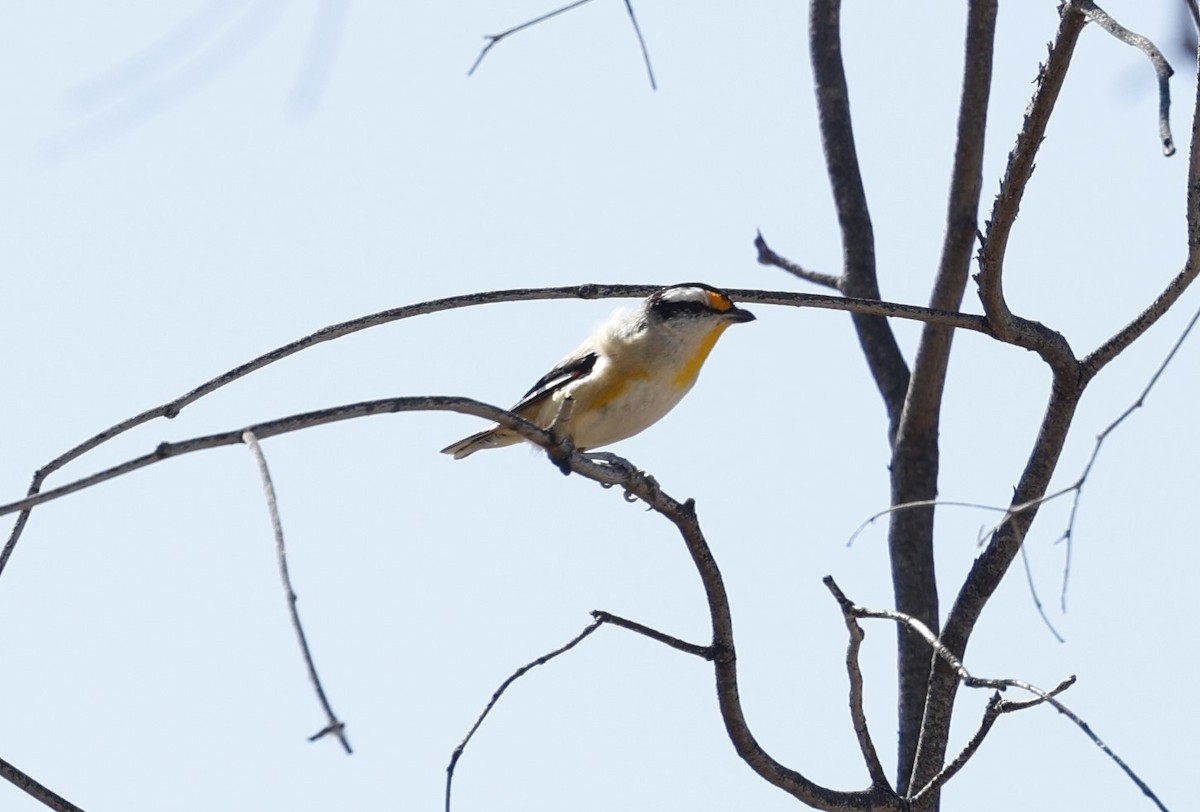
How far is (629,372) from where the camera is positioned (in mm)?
6332

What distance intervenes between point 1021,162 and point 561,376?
9.82ft

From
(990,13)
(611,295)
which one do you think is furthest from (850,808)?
(990,13)

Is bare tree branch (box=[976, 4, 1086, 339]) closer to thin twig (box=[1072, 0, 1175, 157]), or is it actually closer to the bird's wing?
thin twig (box=[1072, 0, 1175, 157])

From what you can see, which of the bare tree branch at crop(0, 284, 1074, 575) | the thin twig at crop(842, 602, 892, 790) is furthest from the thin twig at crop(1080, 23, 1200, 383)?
the thin twig at crop(842, 602, 892, 790)

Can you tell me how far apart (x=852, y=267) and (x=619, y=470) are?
2.36 meters

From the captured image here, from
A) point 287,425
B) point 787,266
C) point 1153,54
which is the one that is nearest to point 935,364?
point 787,266

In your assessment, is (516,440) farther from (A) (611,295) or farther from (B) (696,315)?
(A) (611,295)

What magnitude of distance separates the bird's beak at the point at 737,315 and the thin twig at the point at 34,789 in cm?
384

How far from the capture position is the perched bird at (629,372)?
627 centimetres

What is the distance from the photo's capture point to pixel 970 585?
4.74 m

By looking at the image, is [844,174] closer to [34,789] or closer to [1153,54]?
[1153,54]

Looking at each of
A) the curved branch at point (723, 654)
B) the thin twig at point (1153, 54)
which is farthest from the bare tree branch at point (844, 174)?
the thin twig at point (1153, 54)

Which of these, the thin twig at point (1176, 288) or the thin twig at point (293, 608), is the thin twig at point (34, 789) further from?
the thin twig at point (1176, 288)

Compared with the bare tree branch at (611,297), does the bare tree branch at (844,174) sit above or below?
above
